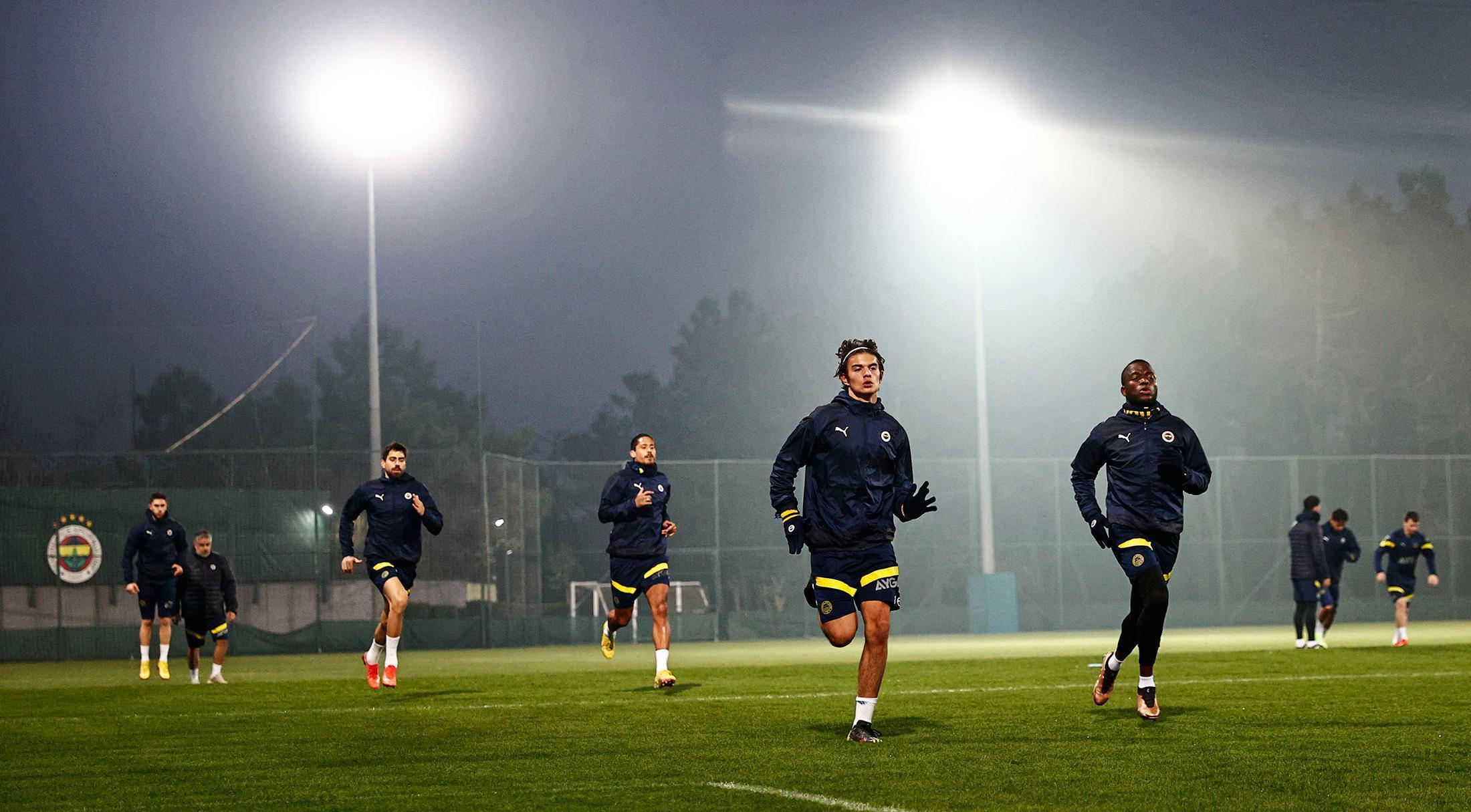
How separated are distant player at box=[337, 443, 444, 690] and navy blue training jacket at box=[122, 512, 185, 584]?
6673 mm

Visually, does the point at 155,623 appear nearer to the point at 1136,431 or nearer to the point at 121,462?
the point at 121,462

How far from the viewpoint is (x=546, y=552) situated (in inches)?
1407

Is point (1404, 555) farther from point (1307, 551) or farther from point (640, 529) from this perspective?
point (640, 529)

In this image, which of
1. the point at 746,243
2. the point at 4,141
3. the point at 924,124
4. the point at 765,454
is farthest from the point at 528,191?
the point at 924,124

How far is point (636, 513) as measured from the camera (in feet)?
51.0

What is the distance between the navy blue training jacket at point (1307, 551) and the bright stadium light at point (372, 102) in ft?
56.0

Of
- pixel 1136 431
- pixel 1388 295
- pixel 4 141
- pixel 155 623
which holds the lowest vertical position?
pixel 155 623

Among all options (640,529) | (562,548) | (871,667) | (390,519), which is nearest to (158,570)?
(390,519)

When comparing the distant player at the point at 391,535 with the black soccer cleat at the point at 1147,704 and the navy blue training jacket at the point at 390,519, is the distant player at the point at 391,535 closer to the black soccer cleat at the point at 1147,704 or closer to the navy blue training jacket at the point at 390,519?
the navy blue training jacket at the point at 390,519

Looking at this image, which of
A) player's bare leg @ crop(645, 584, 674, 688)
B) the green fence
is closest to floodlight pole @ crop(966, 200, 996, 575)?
the green fence

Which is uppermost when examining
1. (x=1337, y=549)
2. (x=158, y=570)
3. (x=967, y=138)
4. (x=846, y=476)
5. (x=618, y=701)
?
(x=967, y=138)

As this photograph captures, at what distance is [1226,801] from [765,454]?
56.1m

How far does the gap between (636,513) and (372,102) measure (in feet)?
63.9

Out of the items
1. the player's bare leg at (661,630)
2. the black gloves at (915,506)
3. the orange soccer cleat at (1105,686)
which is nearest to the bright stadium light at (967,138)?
the player's bare leg at (661,630)
